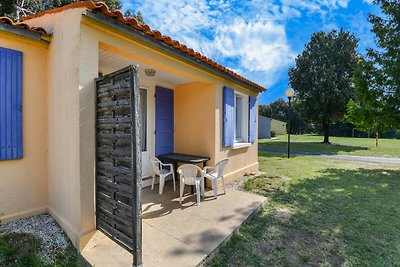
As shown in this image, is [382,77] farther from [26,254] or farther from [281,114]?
[281,114]

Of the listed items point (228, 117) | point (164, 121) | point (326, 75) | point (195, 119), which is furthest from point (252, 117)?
point (326, 75)

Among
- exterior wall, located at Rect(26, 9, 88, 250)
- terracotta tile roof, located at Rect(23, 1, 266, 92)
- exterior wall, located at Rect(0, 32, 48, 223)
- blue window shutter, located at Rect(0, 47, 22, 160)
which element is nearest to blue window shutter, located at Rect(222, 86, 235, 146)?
terracotta tile roof, located at Rect(23, 1, 266, 92)

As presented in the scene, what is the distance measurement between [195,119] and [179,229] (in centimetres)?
346

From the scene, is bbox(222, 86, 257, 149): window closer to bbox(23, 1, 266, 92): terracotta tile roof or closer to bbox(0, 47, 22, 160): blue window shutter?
bbox(23, 1, 266, 92): terracotta tile roof

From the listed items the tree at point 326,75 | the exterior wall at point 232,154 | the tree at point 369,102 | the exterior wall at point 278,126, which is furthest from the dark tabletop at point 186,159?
the exterior wall at point 278,126

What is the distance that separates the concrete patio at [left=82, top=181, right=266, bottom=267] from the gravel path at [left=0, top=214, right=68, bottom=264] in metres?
0.43

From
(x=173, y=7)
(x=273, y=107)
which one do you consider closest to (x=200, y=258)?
(x=173, y=7)

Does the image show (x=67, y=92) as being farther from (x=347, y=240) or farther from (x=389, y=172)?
(x=389, y=172)

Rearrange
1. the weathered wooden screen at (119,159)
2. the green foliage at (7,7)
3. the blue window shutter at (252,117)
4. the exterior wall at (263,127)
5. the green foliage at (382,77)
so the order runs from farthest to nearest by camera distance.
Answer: the exterior wall at (263,127)
the green foliage at (7,7)
the green foliage at (382,77)
the blue window shutter at (252,117)
the weathered wooden screen at (119,159)

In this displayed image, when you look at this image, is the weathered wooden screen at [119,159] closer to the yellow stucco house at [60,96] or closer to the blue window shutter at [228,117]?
the yellow stucco house at [60,96]

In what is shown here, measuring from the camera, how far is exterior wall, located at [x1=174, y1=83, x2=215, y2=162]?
6180mm

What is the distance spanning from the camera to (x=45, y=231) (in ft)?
11.1

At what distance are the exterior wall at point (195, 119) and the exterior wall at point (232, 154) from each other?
0.19 metres

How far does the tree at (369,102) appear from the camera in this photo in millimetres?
9438
